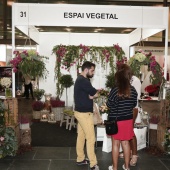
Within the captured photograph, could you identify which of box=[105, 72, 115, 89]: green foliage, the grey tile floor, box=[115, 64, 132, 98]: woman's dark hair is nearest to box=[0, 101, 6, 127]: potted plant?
the grey tile floor

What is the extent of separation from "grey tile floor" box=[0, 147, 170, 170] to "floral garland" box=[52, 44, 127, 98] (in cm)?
376

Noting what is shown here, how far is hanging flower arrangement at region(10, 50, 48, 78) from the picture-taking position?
488cm

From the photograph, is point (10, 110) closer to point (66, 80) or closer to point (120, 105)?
point (120, 105)

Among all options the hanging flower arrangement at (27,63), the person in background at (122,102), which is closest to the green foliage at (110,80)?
the hanging flower arrangement at (27,63)

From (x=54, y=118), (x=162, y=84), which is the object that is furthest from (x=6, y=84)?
(x=54, y=118)

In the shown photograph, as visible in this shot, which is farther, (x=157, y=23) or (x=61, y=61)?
(x=61, y=61)

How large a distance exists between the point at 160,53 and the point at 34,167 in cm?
628

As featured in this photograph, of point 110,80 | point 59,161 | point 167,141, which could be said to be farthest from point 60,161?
point 110,80

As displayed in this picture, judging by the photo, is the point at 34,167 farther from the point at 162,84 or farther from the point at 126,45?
the point at 126,45

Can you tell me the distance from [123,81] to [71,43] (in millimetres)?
5670

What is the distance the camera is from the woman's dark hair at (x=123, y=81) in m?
3.58

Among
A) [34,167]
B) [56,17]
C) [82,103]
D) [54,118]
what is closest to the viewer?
[82,103]

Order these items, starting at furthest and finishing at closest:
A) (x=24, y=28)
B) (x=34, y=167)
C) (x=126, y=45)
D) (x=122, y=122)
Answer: (x=126, y=45), (x=24, y=28), (x=34, y=167), (x=122, y=122)

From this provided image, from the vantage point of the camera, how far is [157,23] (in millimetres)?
5074
